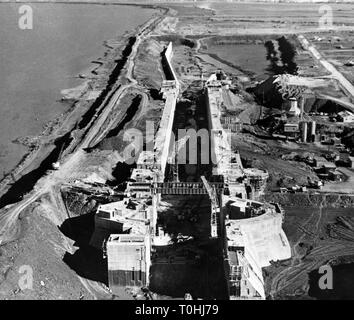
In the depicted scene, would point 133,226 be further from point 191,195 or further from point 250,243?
point 191,195

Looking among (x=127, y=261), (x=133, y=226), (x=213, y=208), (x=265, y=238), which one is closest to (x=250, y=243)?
(x=265, y=238)

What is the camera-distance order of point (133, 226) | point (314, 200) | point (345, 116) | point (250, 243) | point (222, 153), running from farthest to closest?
point (345, 116) → point (222, 153) → point (314, 200) → point (133, 226) → point (250, 243)

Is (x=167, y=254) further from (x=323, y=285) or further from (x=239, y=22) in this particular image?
(x=239, y=22)

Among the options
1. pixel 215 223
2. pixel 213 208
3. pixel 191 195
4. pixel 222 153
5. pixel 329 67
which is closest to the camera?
pixel 215 223

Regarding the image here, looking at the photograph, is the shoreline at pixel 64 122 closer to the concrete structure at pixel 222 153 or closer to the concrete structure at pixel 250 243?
the concrete structure at pixel 222 153

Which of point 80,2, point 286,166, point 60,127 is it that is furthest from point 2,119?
point 80,2

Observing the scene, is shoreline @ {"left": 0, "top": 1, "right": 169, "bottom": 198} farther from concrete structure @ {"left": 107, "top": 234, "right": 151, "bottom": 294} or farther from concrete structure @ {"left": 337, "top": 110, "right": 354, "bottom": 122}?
concrete structure @ {"left": 337, "top": 110, "right": 354, "bottom": 122}

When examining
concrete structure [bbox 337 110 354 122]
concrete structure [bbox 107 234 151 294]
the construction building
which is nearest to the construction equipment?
the construction building
